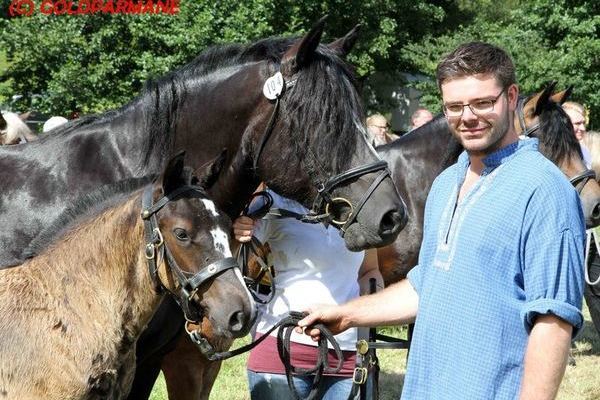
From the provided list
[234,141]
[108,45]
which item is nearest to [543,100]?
[234,141]

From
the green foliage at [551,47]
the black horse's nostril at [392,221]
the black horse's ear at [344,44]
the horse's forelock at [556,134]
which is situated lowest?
the green foliage at [551,47]

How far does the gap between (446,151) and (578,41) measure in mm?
20425

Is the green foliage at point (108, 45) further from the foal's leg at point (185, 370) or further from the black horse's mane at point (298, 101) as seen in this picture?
the black horse's mane at point (298, 101)

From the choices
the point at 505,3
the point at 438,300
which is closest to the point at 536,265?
the point at 438,300

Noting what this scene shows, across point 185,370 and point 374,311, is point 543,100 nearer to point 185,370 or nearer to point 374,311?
point 185,370

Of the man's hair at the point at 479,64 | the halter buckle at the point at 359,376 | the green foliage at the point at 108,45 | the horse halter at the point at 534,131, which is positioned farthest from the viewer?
the green foliage at the point at 108,45

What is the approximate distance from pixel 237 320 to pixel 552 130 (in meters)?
3.10

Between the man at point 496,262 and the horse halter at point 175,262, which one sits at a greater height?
the man at point 496,262

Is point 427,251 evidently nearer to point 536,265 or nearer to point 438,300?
point 438,300

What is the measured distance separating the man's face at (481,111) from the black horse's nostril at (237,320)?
1288 millimetres

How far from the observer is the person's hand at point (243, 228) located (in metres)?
3.70

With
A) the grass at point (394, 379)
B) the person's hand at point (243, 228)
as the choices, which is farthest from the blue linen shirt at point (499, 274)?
the grass at point (394, 379)

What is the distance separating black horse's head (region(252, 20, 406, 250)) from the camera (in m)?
3.41

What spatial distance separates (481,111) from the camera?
7.56 ft
